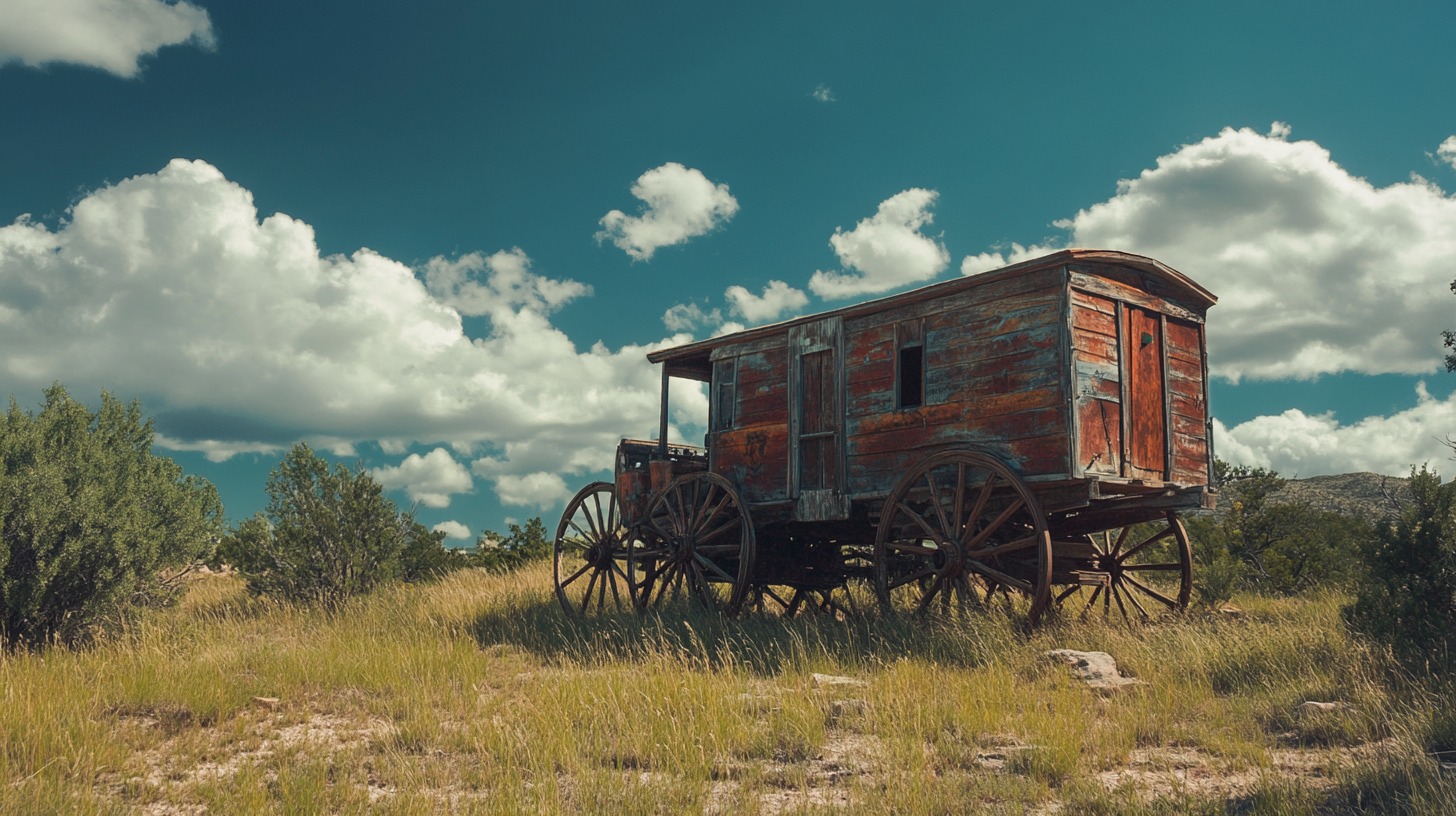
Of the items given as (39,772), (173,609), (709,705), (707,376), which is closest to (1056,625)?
(709,705)

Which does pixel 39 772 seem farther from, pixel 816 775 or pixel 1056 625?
pixel 1056 625

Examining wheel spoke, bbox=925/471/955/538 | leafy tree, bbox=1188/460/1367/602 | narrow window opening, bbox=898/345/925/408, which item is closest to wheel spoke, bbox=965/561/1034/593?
wheel spoke, bbox=925/471/955/538

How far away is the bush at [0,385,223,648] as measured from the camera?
10836 mm

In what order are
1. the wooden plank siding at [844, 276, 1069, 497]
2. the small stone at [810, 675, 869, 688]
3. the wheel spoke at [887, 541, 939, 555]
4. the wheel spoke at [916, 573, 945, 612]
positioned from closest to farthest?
1. the small stone at [810, 675, 869, 688]
2. the wooden plank siding at [844, 276, 1069, 497]
3. the wheel spoke at [916, 573, 945, 612]
4. the wheel spoke at [887, 541, 939, 555]

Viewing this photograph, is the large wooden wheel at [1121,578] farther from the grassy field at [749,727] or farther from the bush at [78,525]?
the bush at [78,525]

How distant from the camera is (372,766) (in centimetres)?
682

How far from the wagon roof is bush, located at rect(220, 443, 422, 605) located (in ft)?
19.7

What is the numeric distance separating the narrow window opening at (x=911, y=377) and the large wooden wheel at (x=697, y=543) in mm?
2511

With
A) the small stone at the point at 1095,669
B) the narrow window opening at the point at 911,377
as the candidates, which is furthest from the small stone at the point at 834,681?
the narrow window opening at the point at 911,377

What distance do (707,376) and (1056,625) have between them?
6691 millimetres

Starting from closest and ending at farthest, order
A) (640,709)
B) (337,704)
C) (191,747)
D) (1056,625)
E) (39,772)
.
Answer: (39,772) < (191,747) < (640,709) < (337,704) < (1056,625)

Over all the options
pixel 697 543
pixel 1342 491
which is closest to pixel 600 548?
pixel 697 543

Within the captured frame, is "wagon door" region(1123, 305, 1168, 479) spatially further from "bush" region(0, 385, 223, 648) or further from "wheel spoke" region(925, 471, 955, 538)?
"bush" region(0, 385, 223, 648)

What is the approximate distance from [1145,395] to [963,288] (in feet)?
7.82
